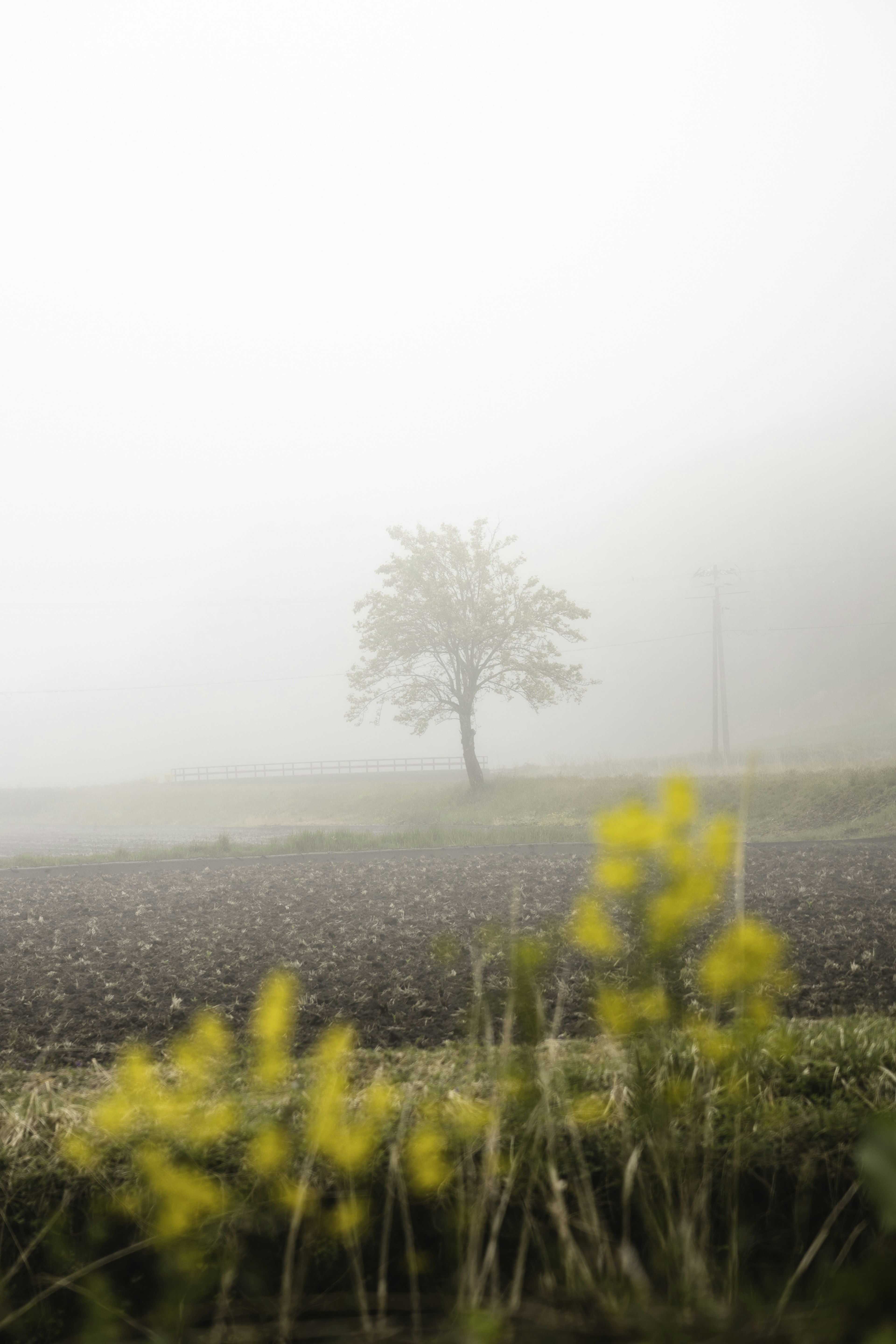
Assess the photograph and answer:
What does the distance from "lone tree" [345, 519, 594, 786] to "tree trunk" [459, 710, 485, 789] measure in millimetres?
65

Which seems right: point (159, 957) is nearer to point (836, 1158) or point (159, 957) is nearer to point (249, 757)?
point (836, 1158)

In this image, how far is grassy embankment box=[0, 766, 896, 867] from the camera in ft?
58.2

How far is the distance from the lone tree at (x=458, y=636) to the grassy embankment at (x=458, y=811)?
3.24m

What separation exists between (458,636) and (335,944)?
22955 mm

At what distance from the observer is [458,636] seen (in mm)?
29641

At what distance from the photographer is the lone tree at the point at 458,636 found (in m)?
29.2

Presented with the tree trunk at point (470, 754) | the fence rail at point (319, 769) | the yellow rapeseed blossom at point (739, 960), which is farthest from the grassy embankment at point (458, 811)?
the yellow rapeseed blossom at point (739, 960)

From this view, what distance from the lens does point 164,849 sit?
19281 millimetres

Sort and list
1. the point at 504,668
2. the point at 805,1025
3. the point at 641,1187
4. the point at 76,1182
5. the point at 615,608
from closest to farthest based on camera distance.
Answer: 1. the point at 641,1187
2. the point at 76,1182
3. the point at 805,1025
4. the point at 504,668
5. the point at 615,608

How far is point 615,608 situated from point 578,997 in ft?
395

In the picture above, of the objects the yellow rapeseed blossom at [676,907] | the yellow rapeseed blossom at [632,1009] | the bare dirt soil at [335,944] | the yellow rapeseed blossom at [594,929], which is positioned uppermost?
the yellow rapeseed blossom at [676,907]

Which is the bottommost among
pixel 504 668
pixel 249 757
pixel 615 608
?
pixel 249 757

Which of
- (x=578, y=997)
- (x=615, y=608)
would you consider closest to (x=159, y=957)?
(x=578, y=997)

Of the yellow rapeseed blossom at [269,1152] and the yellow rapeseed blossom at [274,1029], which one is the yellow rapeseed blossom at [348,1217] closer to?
the yellow rapeseed blossom at [269,1152]
